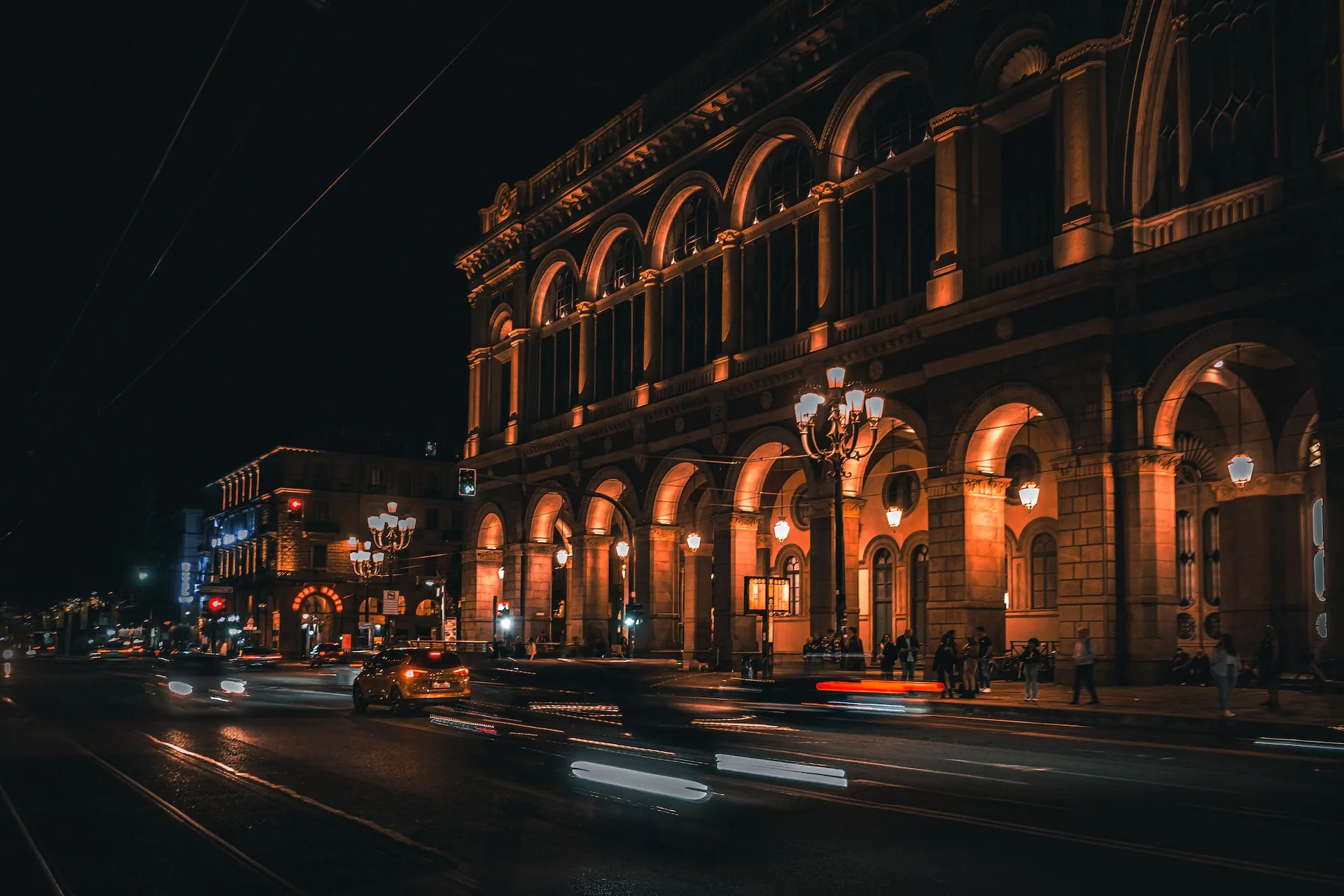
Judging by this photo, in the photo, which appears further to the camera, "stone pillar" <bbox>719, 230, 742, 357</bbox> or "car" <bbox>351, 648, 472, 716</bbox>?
"stone pillar" <bbox>719, 230, 742, 357</bbox>

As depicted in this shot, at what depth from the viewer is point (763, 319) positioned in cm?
3956

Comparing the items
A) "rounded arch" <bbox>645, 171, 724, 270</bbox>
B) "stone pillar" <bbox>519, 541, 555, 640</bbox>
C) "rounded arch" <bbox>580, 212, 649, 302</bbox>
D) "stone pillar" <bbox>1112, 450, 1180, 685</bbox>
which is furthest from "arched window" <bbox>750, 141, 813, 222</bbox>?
"stone pillar" <bbox>519, 541, 555, 640</bbox>

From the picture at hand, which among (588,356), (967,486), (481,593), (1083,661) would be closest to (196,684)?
(481,593)

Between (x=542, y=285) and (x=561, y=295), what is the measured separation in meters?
1.14

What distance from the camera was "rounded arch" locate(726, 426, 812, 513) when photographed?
3741cm

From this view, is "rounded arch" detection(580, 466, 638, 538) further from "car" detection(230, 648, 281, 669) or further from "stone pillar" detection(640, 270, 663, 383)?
"car" detection(230, 648, 281, 669)

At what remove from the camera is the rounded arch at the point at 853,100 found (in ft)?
110

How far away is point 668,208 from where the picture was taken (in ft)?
145

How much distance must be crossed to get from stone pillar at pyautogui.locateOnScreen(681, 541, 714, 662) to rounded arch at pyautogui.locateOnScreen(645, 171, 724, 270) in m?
10.5

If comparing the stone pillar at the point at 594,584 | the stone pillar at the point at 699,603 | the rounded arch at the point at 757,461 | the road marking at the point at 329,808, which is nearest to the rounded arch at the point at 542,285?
the stone pillar at the point at 594,584

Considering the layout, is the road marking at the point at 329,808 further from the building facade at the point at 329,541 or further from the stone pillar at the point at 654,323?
the building facade at the point at 329,541

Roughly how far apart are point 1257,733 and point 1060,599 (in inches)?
341

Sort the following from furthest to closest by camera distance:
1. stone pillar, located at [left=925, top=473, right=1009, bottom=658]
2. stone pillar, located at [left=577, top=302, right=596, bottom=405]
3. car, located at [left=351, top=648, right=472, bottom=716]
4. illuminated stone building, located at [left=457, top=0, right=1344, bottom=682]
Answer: stone pillar, located at [left=577, top=302, right=596, bottom=405], stone pillar, located at [left=925, top=473, right=1009, bottom=658], illuminated stone building, located at [left=457, top=0, right=1344, bottom=682], car, located at [left=351, top=648, right=472, bottom=716]

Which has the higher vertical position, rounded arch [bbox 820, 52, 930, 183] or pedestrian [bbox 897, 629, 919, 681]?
rounded arch [bbox 820, 52, 930, 183]
